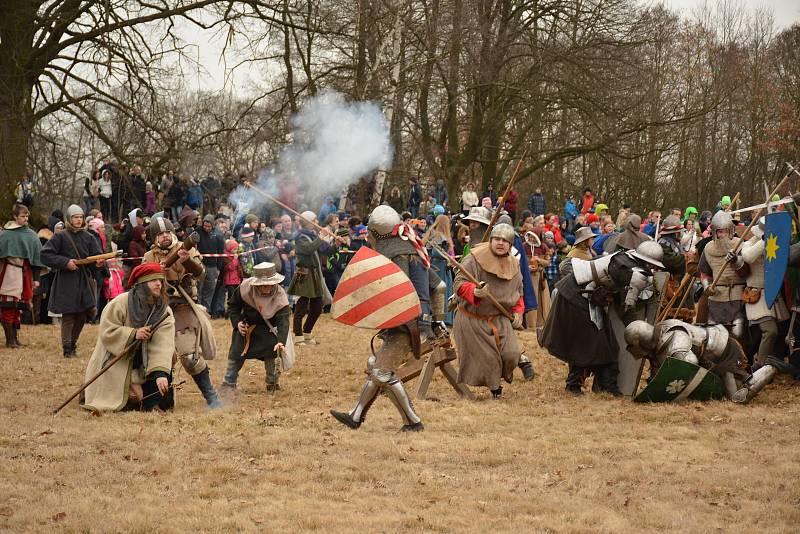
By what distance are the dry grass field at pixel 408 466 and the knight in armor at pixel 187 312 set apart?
0.99 feet

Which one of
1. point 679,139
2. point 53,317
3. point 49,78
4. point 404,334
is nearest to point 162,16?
point 49,78

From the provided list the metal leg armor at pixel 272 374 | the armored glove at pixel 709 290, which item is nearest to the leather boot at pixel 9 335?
the metal leg armor at pixel 272 374

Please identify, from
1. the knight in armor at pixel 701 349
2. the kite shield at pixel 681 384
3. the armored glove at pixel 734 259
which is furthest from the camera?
the armored glove at pixel 734 259

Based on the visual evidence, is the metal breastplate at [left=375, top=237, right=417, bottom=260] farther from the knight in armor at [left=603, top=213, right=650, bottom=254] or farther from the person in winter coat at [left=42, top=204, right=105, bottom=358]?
the knight in armor at [left=603, top=213, right=650, bottom=254]

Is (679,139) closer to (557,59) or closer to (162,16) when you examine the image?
(557,59)

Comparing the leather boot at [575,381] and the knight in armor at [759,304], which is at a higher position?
the knight in armor at [759,304]

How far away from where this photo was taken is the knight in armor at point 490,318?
928 cm

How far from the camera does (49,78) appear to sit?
17.4 metres

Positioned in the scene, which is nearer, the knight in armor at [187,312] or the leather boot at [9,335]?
the knight in armor at [187,312]

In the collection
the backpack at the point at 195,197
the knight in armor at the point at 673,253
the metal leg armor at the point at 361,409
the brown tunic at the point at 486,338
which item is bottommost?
the metal leg armor at the point at 361,409

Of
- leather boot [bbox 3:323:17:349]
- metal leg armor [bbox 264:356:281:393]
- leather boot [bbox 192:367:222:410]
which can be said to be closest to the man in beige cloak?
leather boot [bbox 192:367:222:410]

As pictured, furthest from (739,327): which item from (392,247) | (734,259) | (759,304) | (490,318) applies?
(392,247)

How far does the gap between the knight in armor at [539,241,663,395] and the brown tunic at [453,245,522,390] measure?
20.2 inches

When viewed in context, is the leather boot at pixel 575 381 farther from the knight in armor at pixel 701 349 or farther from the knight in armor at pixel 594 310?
the knight in armor at pixel 701 349
